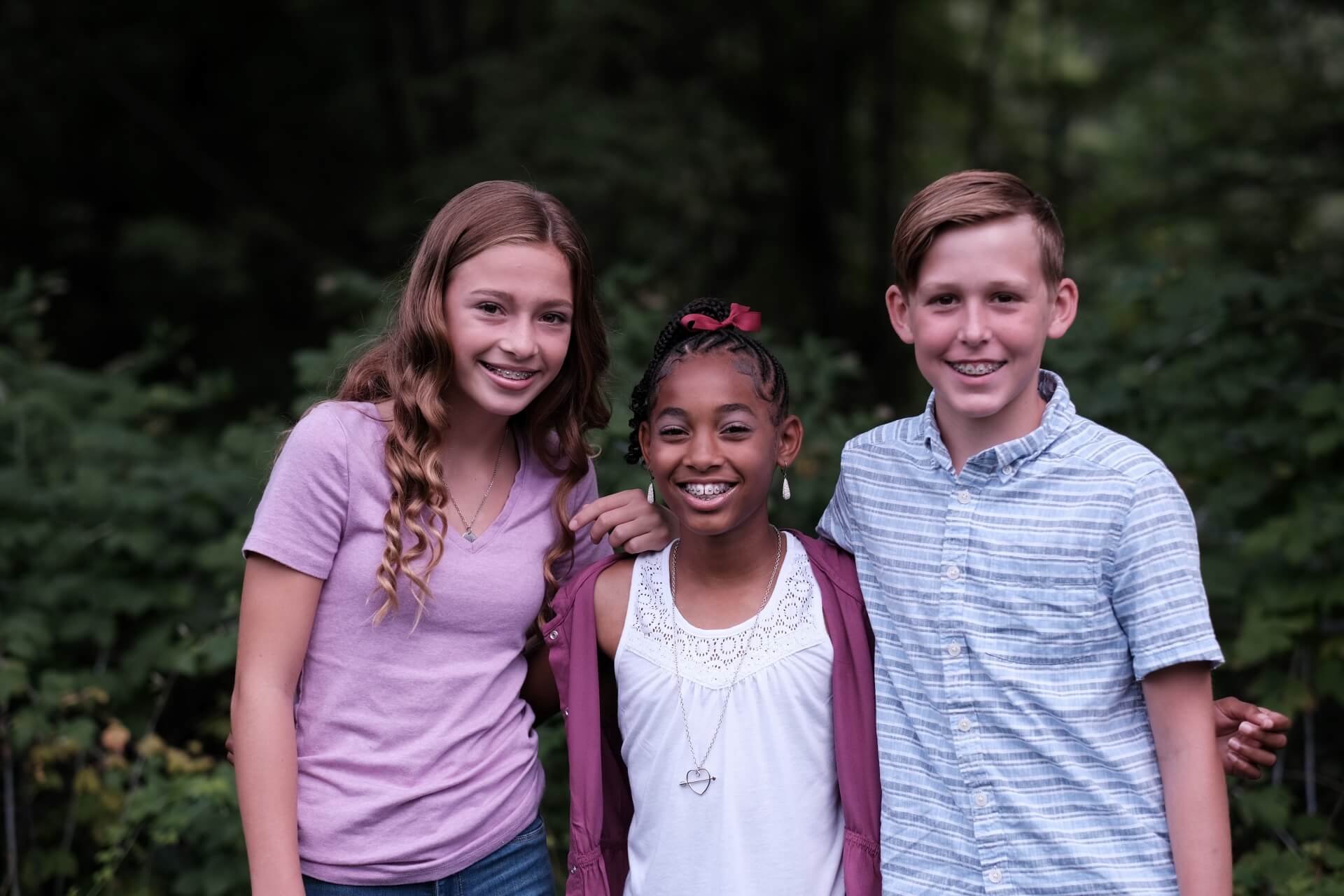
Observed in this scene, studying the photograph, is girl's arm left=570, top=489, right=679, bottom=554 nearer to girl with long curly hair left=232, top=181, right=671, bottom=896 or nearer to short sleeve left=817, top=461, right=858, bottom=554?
girl with long curly hair left=232, top=181, right=671, bottom=896

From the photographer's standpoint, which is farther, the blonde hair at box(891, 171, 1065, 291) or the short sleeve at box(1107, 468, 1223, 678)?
the blonde hair at box(891, 171, 1065, 291)

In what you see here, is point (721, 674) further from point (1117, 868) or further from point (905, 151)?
point (905, 151)

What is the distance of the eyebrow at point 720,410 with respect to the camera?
2.19 metres

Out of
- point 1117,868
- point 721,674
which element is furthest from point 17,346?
point 1117,868

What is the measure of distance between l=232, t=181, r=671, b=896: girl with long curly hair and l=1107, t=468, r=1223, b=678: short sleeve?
867mm

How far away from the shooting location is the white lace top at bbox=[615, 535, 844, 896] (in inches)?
82.0

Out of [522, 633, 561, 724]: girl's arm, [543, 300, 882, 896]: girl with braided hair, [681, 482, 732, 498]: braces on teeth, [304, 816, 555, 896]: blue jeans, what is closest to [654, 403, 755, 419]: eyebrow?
[543, 300, 882, 896]: girl with braided hair

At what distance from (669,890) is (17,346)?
12.2 ft

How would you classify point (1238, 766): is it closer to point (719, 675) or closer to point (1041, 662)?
point (1041, 662)

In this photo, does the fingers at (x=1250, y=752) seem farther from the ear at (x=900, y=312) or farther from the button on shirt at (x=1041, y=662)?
the ear at (x=900, y=312)

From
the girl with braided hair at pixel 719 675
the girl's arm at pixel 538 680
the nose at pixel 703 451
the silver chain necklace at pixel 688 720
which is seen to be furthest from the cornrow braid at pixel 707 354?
the girl's arm at pixel 538 680

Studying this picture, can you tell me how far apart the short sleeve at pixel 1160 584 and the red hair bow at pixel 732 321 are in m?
0.76

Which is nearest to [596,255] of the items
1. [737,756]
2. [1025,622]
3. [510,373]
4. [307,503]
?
[510,373]

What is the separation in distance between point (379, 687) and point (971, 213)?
1.28 metres
